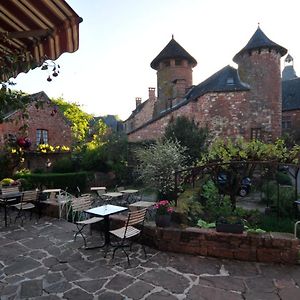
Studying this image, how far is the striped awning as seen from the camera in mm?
2736

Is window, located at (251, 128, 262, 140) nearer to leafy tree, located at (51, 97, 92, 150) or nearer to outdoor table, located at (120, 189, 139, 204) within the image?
outdoor table, located at (120, 189, 139, 204)

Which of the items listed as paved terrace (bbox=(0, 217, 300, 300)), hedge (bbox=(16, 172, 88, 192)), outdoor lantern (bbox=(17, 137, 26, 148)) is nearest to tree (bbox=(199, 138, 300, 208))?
paved terrace (bbox=(0, 217, 300, 300))

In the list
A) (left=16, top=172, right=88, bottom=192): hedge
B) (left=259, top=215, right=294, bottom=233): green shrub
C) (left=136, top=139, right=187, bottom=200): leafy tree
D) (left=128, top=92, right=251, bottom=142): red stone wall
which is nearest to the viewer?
(left=259, top=215, right=294, bottom=233): green shrub

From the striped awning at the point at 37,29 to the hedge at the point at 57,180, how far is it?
37.5 ft

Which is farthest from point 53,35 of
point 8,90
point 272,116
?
point 272,116

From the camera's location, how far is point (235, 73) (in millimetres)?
19828

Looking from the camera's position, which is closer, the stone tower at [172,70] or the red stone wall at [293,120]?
the stone tower at [172,70]

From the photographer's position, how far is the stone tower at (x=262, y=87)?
18.5 meters

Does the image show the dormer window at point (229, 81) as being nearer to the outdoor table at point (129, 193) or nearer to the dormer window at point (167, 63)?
the dormer window at point (167, 63)

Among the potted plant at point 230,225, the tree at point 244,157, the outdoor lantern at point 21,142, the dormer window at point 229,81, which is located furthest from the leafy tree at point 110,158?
the outdoor lantern at point 21,142

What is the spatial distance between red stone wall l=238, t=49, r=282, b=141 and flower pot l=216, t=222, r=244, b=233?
14422 mm

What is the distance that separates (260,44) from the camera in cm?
1856

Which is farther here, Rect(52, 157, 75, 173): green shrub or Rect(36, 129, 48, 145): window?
Rect(36, 129, 48, 145): window

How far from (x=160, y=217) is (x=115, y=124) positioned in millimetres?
50014
